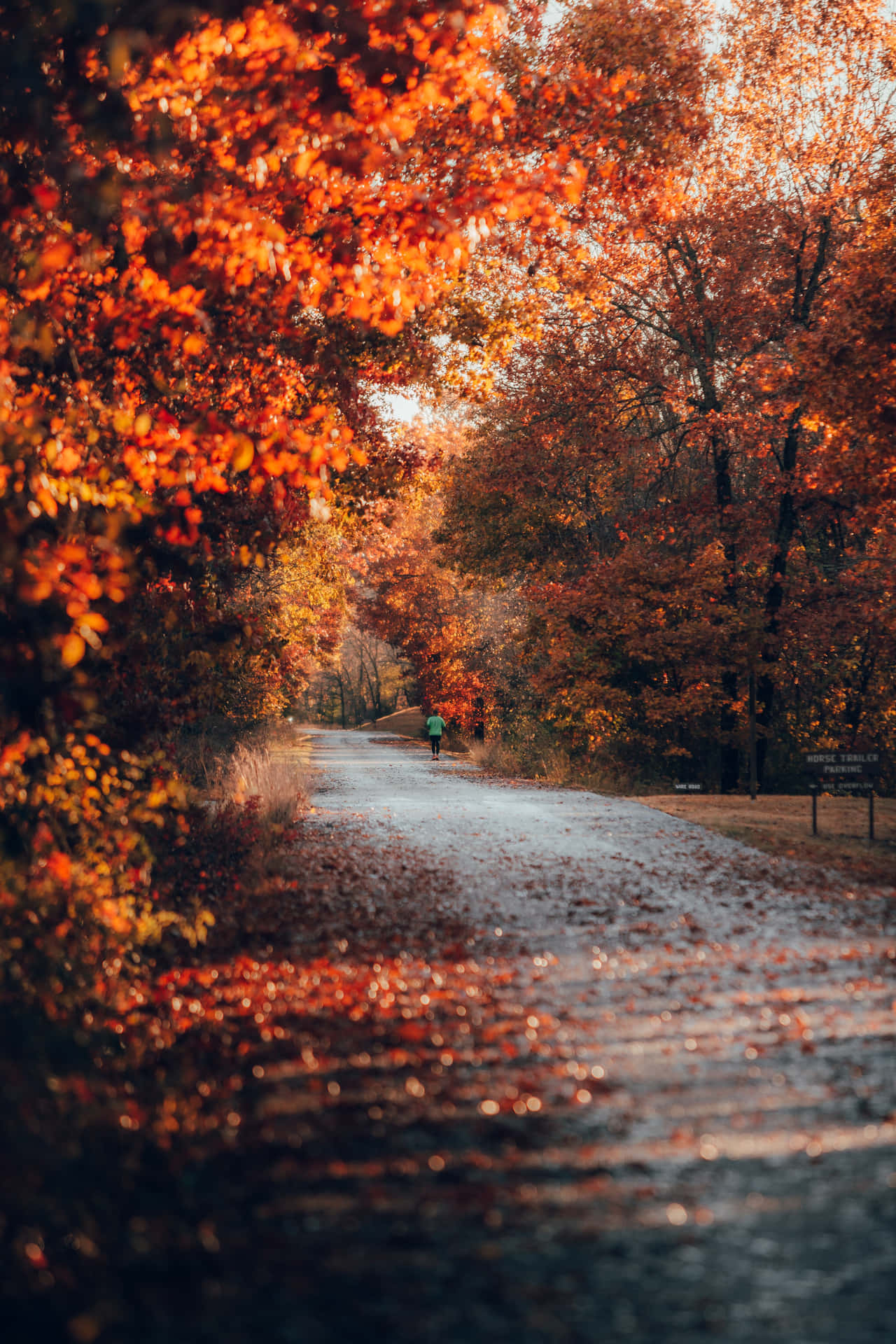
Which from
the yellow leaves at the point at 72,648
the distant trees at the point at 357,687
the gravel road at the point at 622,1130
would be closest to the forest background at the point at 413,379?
the yellow leaves at the point at 72,648

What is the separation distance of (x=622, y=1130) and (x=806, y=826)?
10469 millimetres

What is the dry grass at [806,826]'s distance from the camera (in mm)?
11242

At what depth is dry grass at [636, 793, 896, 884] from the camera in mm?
11242

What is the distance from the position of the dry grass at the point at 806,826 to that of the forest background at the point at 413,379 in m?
4.47

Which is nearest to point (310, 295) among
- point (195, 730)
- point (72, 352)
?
point (72, 352)

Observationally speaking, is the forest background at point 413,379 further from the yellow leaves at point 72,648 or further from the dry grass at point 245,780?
the dry grass at point 245,780

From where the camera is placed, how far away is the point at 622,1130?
A: 427cm

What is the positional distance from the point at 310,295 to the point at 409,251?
85cm

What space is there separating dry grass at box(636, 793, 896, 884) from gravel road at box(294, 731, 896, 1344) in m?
2.46

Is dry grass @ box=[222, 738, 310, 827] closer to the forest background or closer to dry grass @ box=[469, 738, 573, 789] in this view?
the forest background

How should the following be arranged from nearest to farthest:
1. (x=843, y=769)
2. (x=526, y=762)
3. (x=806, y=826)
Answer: (x=843, y=769)
(x=806, y=826)
(x=526, y=762)

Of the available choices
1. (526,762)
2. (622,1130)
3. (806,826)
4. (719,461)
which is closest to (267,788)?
(806,826)

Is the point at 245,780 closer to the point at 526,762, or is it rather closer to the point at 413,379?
the point at 413,379

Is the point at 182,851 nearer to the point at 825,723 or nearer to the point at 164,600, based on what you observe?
the point at 164,600
